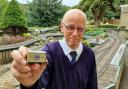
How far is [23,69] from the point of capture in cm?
135

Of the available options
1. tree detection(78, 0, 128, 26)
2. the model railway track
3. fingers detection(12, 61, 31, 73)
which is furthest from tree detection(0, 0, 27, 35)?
tree detection(78, 0, 128, 26)

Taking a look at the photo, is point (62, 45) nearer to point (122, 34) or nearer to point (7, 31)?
point (7, 31)

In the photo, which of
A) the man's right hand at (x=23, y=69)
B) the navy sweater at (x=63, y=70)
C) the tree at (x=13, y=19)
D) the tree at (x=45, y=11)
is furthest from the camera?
the tree at (x=45, y=11)

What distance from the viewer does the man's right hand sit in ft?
4.27

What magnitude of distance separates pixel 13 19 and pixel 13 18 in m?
0.07

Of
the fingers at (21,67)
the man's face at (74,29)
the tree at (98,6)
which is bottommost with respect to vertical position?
the fingers at (21,67)

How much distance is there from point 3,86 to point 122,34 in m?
17.7

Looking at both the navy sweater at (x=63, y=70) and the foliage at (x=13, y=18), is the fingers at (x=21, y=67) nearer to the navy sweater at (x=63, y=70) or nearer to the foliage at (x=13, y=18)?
the navy sweater at (x=63, y=70)

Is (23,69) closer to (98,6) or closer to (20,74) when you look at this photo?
(20,74)

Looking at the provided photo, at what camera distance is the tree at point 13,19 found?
17.2 m

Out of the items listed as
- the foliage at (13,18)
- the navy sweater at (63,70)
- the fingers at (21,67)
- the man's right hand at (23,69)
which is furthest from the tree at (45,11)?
the fingers at (21,67)

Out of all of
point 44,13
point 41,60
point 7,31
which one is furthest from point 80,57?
point 44,13

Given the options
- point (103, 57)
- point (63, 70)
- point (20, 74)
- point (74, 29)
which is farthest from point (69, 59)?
point (103, 57)

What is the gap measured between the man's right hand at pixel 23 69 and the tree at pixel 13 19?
1594 cm
